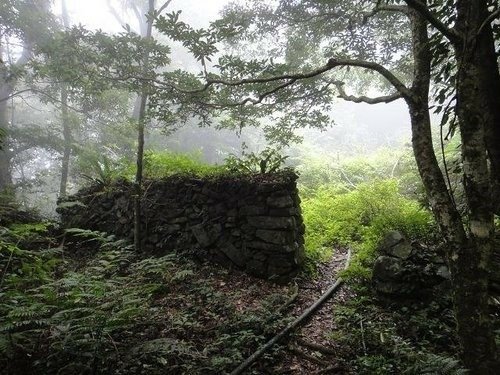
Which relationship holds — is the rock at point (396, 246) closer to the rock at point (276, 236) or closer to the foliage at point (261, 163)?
the rock at point (276, 236)

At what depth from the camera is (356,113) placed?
5269 centimetres

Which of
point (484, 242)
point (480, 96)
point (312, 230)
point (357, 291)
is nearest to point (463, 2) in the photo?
point (480, 96)

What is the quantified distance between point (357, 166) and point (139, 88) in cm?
1245

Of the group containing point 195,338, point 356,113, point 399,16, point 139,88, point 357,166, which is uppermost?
point 356,113

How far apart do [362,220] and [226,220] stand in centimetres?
445

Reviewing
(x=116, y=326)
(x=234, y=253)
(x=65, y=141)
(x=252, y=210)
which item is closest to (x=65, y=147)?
(x=65, y=141)

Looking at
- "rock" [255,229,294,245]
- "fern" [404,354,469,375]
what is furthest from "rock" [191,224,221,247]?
"fern" [404,354,469,375]

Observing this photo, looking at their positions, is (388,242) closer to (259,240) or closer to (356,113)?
(259,240)

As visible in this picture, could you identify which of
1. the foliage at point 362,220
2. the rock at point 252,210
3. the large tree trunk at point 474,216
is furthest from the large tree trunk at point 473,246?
the rock at point 252,210

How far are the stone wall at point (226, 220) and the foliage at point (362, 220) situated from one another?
4.00 feet

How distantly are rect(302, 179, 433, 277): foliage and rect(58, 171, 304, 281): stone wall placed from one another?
48.0 inches

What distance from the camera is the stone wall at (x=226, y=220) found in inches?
235

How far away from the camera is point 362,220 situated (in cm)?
902

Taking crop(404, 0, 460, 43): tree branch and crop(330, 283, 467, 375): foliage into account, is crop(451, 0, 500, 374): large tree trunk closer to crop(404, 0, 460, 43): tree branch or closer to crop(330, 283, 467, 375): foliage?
crop(404, 0, 460, 43): tree branch
